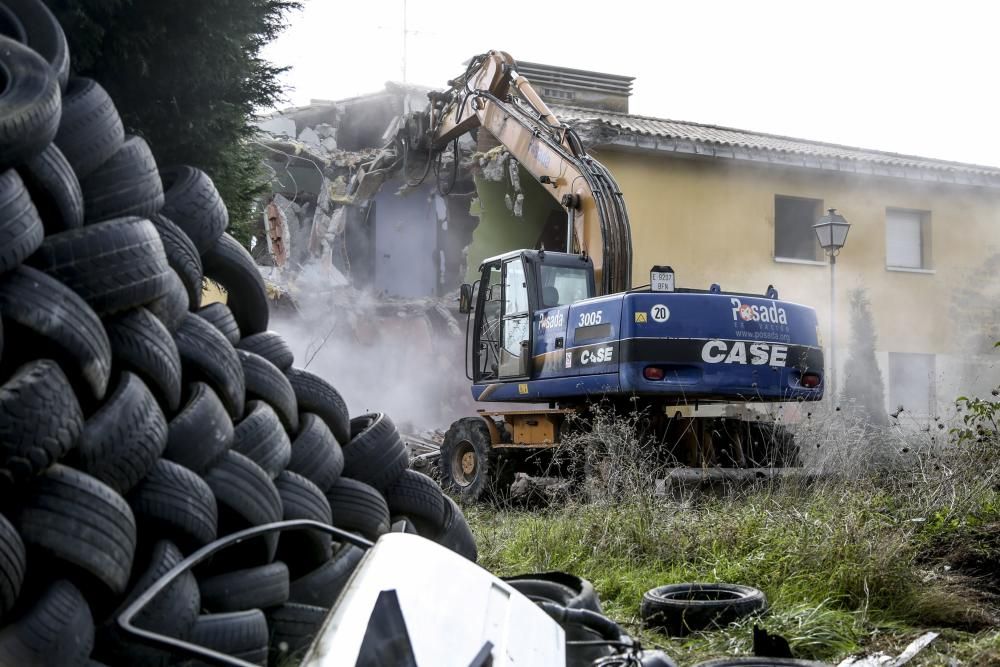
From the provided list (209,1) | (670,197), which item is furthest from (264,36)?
(670,197)

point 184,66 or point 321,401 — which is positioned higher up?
point 184,66

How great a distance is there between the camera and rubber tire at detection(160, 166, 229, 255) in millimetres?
4473

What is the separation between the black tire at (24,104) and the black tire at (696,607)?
3656mm

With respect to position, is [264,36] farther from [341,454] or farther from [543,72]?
[543,72]

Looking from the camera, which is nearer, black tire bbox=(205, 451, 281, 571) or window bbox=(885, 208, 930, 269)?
black tire bbox=(205, 451, 281, 571)

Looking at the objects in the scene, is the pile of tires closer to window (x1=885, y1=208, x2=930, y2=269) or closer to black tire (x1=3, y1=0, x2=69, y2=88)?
black tire (x1=3, y1=0, x2=69, y2=88)

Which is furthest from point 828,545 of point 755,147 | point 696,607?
point 755,147

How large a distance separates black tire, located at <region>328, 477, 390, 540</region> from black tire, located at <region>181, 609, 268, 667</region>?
973 mm

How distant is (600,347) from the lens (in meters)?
10.0

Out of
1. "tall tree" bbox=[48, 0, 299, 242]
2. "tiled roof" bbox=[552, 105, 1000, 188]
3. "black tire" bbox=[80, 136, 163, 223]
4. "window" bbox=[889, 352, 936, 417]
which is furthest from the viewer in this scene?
"window" bbox=[889, 352, 936, 417]

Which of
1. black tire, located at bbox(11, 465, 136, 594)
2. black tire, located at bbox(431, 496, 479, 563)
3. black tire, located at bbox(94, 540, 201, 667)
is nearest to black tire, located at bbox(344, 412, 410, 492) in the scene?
black tire, located at bbox(431, 496, 479, 563)

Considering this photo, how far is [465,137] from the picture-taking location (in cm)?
2091

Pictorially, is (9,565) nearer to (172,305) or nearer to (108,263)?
(108,263)

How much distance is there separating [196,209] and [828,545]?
3.82 meters
